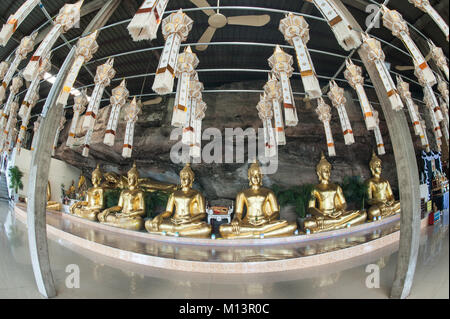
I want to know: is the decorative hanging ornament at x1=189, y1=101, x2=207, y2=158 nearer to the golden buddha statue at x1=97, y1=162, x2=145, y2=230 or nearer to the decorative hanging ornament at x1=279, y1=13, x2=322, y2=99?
the golden buddha statue at x1=97, y1=162, x2=145, y2=230

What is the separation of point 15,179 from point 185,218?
1279cm

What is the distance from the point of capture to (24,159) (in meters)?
14.4

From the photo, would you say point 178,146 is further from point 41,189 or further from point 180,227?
point 41,189

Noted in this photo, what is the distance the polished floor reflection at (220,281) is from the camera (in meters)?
2.82

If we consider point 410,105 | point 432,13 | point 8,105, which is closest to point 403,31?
point 432,13

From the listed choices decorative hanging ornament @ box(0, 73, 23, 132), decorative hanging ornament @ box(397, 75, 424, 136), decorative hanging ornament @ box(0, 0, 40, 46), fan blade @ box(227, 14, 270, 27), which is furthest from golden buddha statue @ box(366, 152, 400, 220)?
decorative hanging ornament @ box(0, 73, 23, 132)

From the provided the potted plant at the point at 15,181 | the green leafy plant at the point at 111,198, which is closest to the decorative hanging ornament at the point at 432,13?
the green leafy plant at the point at 111,198

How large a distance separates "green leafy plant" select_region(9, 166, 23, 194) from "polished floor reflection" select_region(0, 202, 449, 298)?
11.9 m

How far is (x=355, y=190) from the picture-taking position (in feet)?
28.8

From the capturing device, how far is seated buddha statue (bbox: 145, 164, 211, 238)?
6219 mm

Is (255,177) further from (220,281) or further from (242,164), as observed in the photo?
(220,281)

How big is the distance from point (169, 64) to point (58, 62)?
804cm

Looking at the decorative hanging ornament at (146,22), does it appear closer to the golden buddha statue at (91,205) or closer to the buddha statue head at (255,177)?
the buddha statue head at (255,177)
